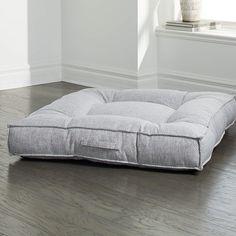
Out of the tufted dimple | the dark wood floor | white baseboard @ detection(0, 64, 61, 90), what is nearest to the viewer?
the dark wood floor

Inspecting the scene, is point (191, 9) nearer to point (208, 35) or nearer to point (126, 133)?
point (208, 35)

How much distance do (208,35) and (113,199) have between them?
2036 millimetres

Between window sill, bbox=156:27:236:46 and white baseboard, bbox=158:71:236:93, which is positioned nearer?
window sill, bbox=156:27:236:46

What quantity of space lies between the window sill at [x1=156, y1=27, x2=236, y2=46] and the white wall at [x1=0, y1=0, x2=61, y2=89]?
0.89 metres

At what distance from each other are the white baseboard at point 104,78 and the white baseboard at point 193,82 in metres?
0.09

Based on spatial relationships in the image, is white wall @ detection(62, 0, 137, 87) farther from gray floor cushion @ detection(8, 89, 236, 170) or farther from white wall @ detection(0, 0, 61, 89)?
gray floor cushion @ detection(8, 89, 236, 170)

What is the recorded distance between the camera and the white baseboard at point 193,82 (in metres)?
4.42

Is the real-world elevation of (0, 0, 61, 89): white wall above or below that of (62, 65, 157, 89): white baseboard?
above

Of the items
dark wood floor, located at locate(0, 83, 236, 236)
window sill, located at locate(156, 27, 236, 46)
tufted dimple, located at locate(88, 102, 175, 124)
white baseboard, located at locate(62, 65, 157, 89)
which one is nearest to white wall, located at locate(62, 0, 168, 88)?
white baseboard, located at locate(62, 65, 157, 89)

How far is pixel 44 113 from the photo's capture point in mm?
3271

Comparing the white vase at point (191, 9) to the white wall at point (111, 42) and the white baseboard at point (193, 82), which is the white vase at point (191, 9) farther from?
the white baseboard at point (193, 82)

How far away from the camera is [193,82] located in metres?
4.59

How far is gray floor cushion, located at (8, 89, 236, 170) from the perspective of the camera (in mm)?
2920

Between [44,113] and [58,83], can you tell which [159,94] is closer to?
[44,113]
